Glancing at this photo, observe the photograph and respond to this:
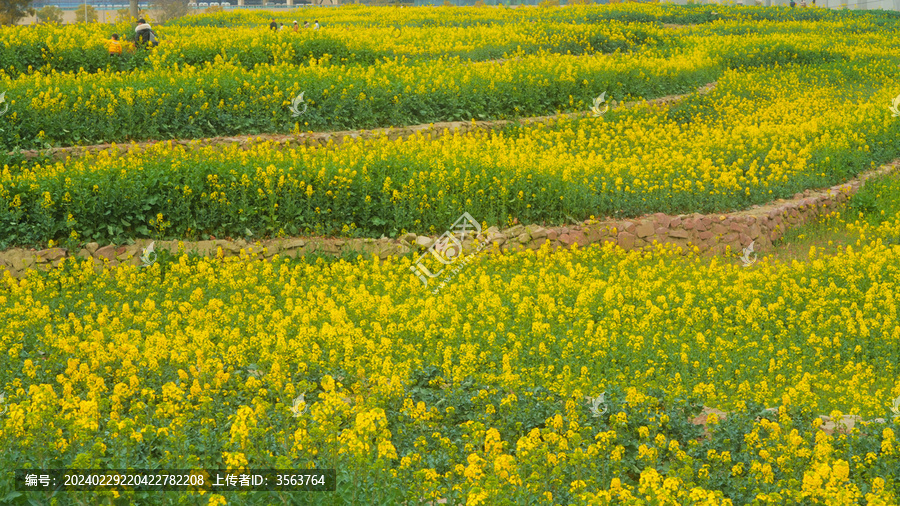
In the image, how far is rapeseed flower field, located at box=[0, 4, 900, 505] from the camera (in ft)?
19.9

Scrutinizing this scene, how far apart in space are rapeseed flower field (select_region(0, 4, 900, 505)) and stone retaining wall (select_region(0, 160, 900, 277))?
287 millimetres

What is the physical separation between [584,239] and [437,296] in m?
4.22

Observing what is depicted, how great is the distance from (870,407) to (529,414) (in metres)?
2.84

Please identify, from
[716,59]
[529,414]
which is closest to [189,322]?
[529,414]

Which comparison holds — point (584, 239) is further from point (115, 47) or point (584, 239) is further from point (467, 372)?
point (115, 47)

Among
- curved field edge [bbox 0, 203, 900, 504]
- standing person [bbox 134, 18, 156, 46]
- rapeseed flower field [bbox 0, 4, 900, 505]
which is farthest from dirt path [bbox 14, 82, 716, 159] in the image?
standing person [bbox 134, 18, 156, 46]

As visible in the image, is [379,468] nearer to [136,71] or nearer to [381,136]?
[381,136]

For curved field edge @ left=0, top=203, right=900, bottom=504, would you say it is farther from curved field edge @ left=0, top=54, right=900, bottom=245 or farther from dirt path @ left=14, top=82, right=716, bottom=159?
dirt path @ left=14, top=82, right=716, bottom=159

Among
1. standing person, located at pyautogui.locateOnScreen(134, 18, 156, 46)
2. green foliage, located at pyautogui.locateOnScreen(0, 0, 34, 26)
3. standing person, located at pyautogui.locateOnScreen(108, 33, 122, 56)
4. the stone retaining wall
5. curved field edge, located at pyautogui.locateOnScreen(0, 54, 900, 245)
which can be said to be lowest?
the stone retaining wall

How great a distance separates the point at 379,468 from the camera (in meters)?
5.37

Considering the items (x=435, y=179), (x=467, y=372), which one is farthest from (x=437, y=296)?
(x=435, y=179)

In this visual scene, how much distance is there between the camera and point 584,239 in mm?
14508

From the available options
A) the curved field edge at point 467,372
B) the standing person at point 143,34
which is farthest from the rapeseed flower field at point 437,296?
the standing person at point 143,34

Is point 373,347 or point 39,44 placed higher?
point 39,44
